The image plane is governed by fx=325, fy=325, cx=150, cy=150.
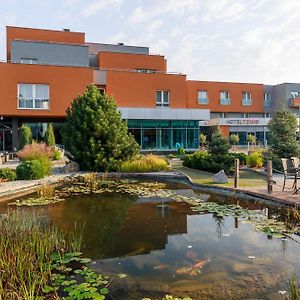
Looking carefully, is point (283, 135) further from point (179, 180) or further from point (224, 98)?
point (224, 98)

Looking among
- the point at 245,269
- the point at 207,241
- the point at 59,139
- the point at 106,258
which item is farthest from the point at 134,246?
the point at 59,139

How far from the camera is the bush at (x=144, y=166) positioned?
1753cm

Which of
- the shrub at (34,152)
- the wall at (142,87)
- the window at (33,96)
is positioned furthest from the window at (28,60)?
the shrub at (34,152)

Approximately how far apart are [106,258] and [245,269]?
236 centimetres

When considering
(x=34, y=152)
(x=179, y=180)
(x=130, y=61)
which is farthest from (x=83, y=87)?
(x=179, y=180)

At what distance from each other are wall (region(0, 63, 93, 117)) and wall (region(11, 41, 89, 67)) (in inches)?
174

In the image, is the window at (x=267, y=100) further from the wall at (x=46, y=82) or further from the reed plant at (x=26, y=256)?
the reed plant at (x=26, y=256)

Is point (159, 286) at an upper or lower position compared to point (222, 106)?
lower

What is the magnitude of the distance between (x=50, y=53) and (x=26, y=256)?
2975 cm

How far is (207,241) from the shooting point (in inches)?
263

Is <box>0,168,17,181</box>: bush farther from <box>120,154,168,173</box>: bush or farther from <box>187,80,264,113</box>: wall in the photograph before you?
<box>187,80,264,113</box>: wall

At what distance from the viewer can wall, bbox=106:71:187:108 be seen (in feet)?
101

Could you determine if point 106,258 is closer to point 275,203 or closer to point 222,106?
point 275,203

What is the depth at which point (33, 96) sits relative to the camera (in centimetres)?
2689
